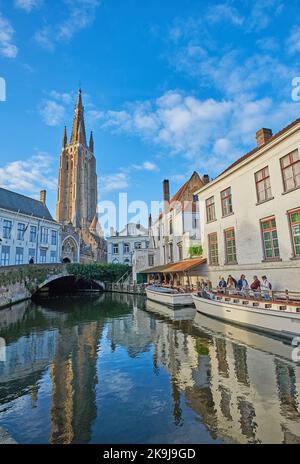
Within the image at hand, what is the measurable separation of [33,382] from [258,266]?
38.6 feet

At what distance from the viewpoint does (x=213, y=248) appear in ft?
60.7

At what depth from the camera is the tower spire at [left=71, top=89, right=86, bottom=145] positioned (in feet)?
270

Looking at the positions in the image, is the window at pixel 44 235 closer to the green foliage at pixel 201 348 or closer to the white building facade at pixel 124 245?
the white building facade at pixel 124 245

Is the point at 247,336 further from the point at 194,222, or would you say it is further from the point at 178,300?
the point at 194,222

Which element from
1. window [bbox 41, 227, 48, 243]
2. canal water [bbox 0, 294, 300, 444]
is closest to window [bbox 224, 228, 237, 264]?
canal water [bbox 0, 294, 300, 444]

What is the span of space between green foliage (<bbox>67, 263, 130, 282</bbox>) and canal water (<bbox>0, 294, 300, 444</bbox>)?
2308 cm

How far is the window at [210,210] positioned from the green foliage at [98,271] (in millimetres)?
20767

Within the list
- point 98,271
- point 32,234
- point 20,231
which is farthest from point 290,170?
point 32,234

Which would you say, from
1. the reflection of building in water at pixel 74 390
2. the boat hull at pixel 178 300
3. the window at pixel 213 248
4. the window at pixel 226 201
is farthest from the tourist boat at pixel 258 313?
the reflection of building in water at pixel 74 390

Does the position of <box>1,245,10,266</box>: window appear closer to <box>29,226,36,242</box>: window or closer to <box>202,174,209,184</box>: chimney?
<box>29,226,36,242</box>: window

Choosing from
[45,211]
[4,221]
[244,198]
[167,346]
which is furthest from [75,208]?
[167,346]

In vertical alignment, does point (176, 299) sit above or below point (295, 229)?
below

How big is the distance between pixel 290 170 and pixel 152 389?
1140 centimetres
